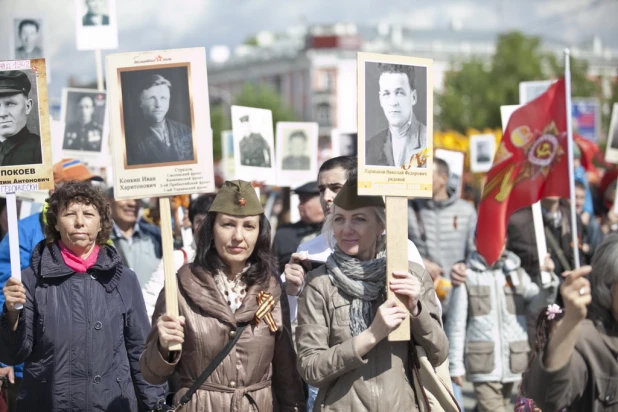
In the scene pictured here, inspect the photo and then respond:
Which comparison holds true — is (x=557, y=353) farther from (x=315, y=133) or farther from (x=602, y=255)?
(x=315, y=133)

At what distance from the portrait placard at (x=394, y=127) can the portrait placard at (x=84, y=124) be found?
5.42 metres

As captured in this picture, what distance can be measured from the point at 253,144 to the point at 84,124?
179 centimetres

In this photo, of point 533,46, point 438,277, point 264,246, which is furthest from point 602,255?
point 533,46

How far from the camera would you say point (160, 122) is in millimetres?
4688

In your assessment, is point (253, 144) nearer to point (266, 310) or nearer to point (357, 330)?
point (266, 310)

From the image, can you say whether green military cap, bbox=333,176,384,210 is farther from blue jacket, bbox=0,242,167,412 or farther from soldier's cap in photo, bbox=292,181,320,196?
soldier's cap in photo, bbox=292,181,320,196

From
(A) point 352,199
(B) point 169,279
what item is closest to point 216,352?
(B) point 169,279

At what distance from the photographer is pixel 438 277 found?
27.1 ft

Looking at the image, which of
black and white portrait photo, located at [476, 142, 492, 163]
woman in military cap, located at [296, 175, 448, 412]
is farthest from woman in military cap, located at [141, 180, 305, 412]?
black and white portrait photo, located at [476, 142, 492, 163]

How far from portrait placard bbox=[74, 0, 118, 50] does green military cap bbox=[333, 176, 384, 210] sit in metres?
5.60

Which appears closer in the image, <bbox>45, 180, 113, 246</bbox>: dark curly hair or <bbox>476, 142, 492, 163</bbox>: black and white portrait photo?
<bbox>45, 180, 113, 246</bbox>: dark curly hair

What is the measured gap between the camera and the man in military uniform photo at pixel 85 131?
9500 millimetres

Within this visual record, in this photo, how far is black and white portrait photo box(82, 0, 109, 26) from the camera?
9633 millimetres

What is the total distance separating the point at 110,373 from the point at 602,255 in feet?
8.17
